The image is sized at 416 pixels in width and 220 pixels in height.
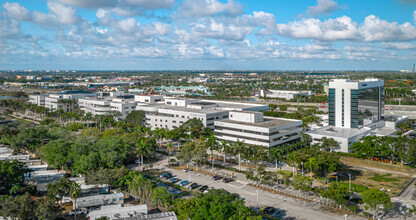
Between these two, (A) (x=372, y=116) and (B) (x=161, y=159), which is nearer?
(B) (x=161, y=159)

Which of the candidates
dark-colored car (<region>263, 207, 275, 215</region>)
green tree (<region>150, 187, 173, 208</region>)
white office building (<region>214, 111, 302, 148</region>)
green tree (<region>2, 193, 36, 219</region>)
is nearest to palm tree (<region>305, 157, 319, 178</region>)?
dark-colored car (<region>263, 207, 275, 215</region>)

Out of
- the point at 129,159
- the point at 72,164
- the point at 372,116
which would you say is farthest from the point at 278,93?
the point at 72,164

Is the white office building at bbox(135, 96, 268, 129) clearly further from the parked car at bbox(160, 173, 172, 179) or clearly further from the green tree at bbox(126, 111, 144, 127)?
the parked car at bbox(160, 173, 172, 179)

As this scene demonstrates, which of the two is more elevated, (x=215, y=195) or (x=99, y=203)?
(x=215, y=195)

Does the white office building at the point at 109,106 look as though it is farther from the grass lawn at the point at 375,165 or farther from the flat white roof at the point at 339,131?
the grass lawn at the point at 375,165

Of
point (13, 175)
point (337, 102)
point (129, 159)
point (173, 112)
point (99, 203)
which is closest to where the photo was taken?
point (99, 203)

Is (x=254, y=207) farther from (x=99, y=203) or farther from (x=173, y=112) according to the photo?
(x=173, y=112)

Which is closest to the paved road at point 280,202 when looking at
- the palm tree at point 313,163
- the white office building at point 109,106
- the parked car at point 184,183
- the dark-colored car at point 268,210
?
the parked car at point 184,183
